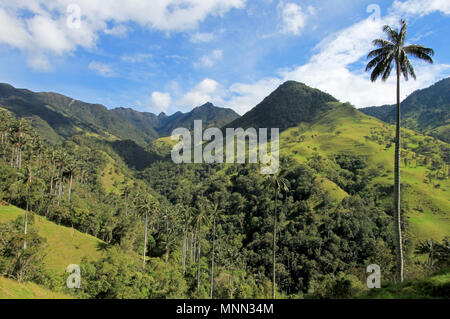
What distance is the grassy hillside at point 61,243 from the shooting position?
52.7m

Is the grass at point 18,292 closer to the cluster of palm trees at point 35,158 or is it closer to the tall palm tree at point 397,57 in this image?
the tall palm tree at point 397,57

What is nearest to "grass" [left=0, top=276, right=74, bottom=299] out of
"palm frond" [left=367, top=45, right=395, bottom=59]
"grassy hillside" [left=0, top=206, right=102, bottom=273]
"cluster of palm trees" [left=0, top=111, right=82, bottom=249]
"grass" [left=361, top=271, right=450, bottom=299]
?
"grass" [left=361, top=271, right=450, bottom=299]

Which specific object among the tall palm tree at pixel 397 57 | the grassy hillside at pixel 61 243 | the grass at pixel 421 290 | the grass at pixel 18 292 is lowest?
the grassy hillside at pixel 61 243

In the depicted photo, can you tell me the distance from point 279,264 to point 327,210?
41933mm

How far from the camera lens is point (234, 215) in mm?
148250

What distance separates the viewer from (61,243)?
192ft

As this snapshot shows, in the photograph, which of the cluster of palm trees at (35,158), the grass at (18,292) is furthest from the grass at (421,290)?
the cluster of palm trees at (35,158)

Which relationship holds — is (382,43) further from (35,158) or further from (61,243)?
(35,158)

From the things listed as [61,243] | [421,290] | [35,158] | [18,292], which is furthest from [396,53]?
[35,158]

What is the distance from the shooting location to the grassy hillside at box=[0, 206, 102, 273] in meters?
52.7

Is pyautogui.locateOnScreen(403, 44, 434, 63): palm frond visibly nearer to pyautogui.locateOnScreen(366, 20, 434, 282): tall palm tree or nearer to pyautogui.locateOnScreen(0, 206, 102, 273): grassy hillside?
pyautogui.locateOnScreen(366, 20, 434, 282): tall palm tree

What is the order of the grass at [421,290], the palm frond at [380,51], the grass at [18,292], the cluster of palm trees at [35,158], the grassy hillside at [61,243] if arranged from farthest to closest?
the cluster of palm trees at [35,158], the grassy hillside at [61,243], the palm frond at [380,51], the grass at [18,292], the grass at [421,290]

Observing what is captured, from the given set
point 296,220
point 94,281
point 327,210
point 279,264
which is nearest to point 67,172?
point 94,281
